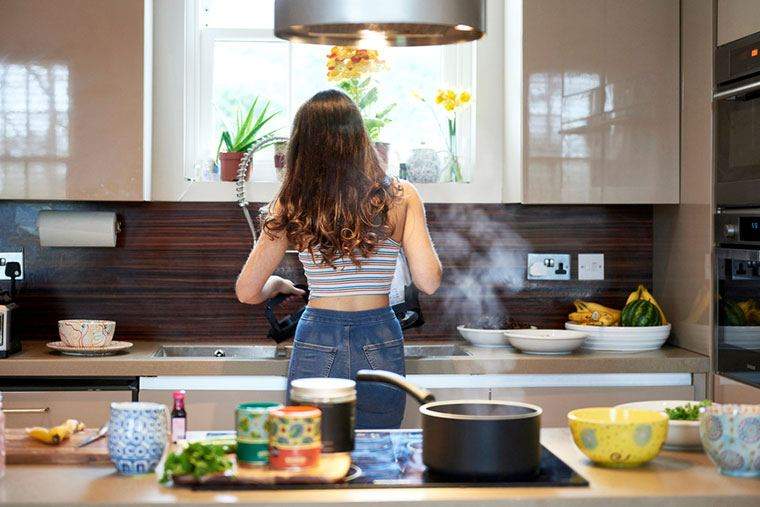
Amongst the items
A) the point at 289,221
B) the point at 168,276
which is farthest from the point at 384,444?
the point at 168,276

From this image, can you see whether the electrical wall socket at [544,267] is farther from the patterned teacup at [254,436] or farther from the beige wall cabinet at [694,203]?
the patterned teacup at [254,436]

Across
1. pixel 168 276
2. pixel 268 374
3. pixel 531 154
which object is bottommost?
pixel 268 374

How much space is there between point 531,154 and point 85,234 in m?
1.62

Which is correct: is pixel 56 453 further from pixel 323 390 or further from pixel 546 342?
pixel 546 342

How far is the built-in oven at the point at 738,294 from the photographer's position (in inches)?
126

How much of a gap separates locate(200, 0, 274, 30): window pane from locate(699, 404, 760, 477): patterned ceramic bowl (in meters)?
2.79

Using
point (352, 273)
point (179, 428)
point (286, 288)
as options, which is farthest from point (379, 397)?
point (179, 428)

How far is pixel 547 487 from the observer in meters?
1.77

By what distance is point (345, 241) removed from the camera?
284 cm

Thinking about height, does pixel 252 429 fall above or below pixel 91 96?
below

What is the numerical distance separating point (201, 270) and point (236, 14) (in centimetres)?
102

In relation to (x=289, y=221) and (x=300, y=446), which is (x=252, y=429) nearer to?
(x=300, y=446)

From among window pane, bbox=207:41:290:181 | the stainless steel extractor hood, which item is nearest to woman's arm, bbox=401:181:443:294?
the stainless steel extractor hood

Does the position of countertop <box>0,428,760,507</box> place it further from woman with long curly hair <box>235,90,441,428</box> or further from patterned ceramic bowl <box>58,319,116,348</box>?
patterned ceramic bowl <box>58,319,116,348</box>
